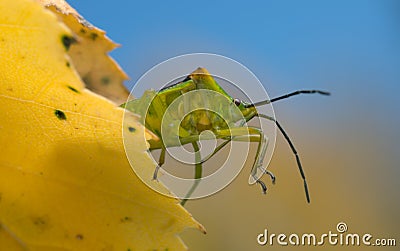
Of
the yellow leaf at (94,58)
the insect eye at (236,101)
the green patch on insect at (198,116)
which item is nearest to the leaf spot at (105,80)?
the yellow leaf at (94,58)

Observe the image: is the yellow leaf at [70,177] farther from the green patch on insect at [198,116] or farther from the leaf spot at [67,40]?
the green patch on insect at [198,116]

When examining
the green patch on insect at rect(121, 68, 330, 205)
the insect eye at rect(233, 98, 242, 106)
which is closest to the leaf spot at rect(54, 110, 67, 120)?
the green patch on insect at rect(121, 68, 330, 205)

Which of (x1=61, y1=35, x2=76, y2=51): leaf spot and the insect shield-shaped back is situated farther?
the insect shield-shaped back

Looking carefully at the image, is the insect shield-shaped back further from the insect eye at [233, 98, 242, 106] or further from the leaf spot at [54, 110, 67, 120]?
the leaf spot at [54, 110, 67, 120]

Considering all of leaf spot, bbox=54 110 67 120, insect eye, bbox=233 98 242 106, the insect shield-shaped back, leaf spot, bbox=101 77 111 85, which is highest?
insect eye, bbox=233 98 242 106

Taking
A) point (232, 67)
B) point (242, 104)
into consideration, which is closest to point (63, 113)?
point (232, 67)
